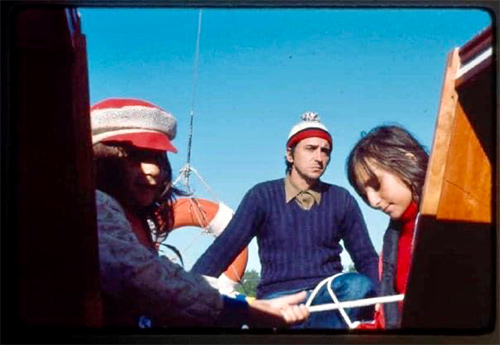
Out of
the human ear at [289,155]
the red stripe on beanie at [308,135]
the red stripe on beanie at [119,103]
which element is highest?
the red stripe on beanie at [119,103]

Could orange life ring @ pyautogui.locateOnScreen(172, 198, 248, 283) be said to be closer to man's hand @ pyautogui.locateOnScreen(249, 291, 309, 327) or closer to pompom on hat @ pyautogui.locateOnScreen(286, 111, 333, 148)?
man's hand @ pyautogui.locateOnScreen(249, 291, 309, 327)

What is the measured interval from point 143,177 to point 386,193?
0.73 m

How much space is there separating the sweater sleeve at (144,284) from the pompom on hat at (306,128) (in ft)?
1.66

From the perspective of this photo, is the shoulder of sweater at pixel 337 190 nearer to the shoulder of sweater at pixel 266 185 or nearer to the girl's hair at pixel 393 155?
the girl's hair at pixel 393 155

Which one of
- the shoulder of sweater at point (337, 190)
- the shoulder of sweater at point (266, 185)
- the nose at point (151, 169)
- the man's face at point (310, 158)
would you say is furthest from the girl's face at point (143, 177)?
the shoulder of sweater at point (337, 190)

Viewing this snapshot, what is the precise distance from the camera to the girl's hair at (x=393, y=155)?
328cm

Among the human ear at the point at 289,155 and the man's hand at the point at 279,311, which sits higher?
the human ear at the point at 289,155

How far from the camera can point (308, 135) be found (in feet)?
10.6

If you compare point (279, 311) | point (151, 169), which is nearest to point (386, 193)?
point (279, 311)

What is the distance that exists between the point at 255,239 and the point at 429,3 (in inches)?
34.1

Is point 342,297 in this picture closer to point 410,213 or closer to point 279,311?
point 279,311

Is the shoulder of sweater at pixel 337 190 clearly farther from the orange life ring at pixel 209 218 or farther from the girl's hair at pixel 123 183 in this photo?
the girl's hair at pixel 123 183

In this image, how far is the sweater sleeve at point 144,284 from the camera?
3.25 m

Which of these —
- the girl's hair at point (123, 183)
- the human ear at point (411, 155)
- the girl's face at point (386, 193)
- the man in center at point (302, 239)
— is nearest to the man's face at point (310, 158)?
the man in center at point (302, 239)
